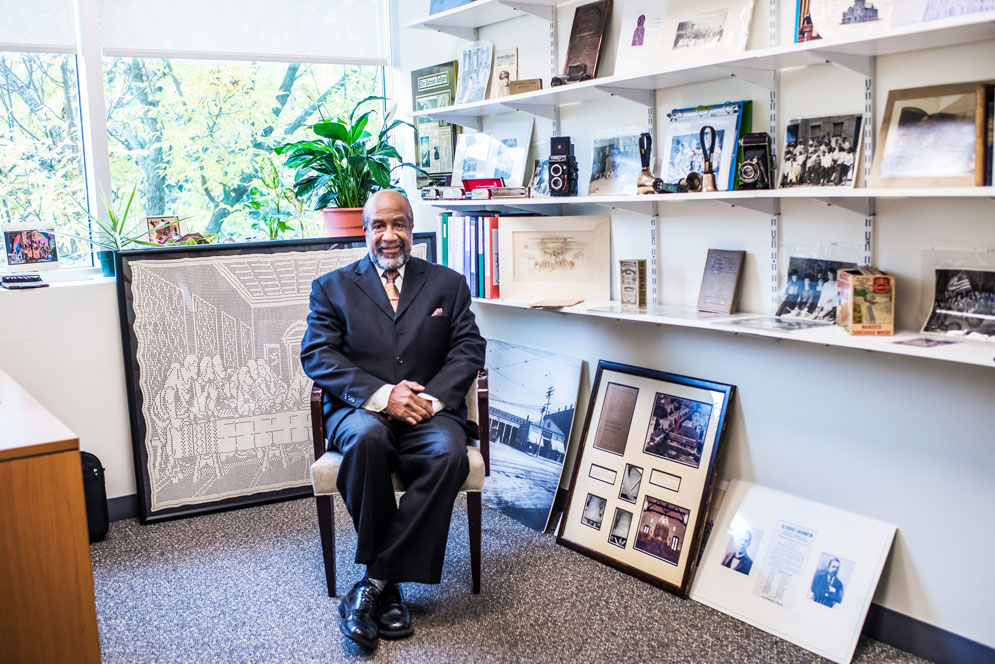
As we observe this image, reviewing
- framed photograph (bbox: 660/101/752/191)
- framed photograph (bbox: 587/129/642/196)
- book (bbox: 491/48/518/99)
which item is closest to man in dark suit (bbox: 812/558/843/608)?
framed photograph (bbox: 660/101/752/191)

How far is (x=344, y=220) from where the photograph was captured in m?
4.06

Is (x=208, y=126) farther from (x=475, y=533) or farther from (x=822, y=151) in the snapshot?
(x=822, y=151)

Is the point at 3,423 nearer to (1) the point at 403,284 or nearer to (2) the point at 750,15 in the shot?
(1) the point at 403,284

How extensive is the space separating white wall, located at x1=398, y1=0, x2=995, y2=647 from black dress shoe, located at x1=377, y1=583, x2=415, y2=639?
3.85 ft

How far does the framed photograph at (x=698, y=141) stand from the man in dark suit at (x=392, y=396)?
2.89ft

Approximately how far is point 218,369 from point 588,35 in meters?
2.04

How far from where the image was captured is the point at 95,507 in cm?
350

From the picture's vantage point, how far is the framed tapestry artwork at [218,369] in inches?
145

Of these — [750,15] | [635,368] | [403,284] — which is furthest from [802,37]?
[403,284]

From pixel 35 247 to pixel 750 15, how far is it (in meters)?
2.88

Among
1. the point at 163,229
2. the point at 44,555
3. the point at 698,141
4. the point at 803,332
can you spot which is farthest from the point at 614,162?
the point at 44,555

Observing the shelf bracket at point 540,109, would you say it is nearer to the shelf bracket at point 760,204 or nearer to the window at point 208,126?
the shelf bracket at point 760,204

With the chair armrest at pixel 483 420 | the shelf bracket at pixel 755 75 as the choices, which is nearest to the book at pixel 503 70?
the shelf bracket at pixel 755 75

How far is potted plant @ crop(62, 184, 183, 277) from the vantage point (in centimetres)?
375
